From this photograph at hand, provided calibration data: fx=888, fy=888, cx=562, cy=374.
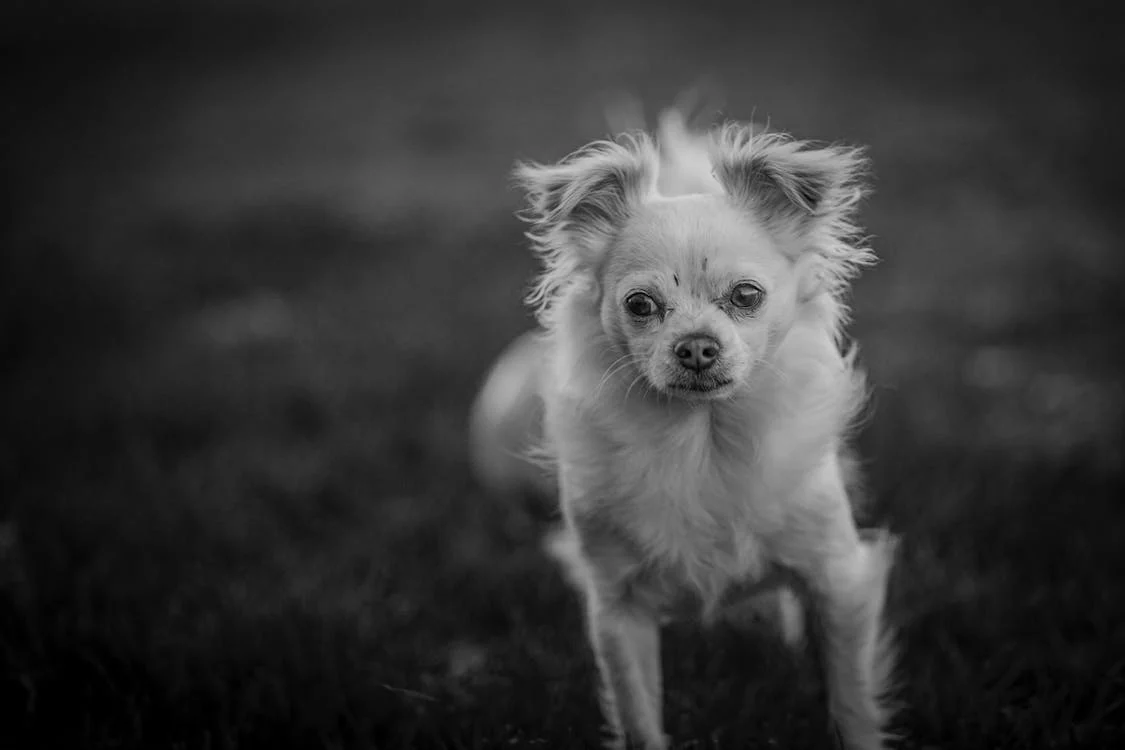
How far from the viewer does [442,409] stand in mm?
4430

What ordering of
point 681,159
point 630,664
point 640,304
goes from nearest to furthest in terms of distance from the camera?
1. point 640,304
2. point 630,664
3. point 681,159

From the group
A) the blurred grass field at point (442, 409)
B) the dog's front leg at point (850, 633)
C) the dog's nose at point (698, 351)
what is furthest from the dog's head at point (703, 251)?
the dog's front leg at point (850, 633)

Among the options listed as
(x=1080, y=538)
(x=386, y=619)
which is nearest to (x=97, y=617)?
(x=386, y=619)

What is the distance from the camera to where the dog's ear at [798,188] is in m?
2.08

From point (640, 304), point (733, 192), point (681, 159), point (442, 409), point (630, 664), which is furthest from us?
point (442, 409)

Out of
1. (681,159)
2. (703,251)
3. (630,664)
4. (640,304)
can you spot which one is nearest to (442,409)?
(681,159)

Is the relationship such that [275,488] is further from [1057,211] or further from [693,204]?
[1057,211]

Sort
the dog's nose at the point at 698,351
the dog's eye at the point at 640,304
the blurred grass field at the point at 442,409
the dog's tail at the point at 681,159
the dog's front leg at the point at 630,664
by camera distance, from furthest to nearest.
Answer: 1. the blurred grass field at the point at 442,409
2. the dog's tail at the point at 681,159
3. the dog's front leg at the point at 630,664
4. the dog's eye at the point at 640,304
5. the dog's nose at the point at 698,351

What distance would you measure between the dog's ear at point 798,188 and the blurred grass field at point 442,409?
348 mm

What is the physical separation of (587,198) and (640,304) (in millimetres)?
334

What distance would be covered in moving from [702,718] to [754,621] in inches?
18.6

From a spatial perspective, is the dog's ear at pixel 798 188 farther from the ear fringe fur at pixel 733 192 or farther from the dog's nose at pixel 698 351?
the dog's nose at pixel 698 351

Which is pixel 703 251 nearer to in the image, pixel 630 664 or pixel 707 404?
pixel 707 404

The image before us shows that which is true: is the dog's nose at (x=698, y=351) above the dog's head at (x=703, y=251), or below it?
below
